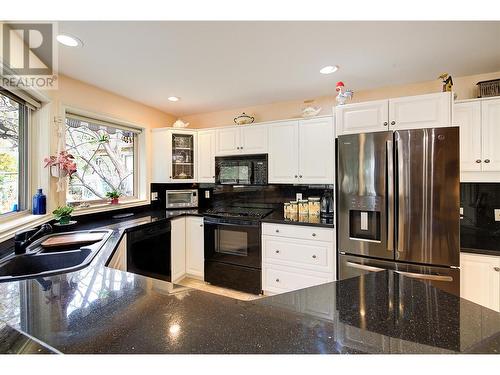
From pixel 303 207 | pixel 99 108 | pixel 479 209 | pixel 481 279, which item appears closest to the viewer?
pixel 481 279

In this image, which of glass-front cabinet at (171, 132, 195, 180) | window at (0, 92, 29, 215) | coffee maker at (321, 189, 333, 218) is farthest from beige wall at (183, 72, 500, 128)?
window at (0, 92, 29, 215)

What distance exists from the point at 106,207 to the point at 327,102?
2.94 meters

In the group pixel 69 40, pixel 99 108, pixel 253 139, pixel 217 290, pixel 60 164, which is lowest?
pixel 217 290

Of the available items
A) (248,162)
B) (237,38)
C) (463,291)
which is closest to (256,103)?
(248,162)

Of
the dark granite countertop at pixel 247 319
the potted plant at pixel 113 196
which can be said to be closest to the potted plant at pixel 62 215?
the potted plant at pixel 113 196

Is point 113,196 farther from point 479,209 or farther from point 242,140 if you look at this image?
point 479,209

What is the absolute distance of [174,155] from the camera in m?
3.15

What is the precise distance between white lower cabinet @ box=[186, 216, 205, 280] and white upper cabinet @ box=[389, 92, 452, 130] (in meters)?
2.35

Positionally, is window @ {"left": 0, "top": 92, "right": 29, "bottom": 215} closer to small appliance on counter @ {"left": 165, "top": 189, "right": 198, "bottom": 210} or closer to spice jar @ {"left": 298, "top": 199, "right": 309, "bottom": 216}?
small appliance on counter @ {"left": 165, "top": 189, "right": 198, "bottom": 210}

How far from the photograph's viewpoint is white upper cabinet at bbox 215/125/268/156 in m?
2.81

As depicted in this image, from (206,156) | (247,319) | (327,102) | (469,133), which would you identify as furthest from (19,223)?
(469,133)

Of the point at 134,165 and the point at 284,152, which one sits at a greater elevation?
the point at 284,152

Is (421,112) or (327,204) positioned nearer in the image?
(421,112)
